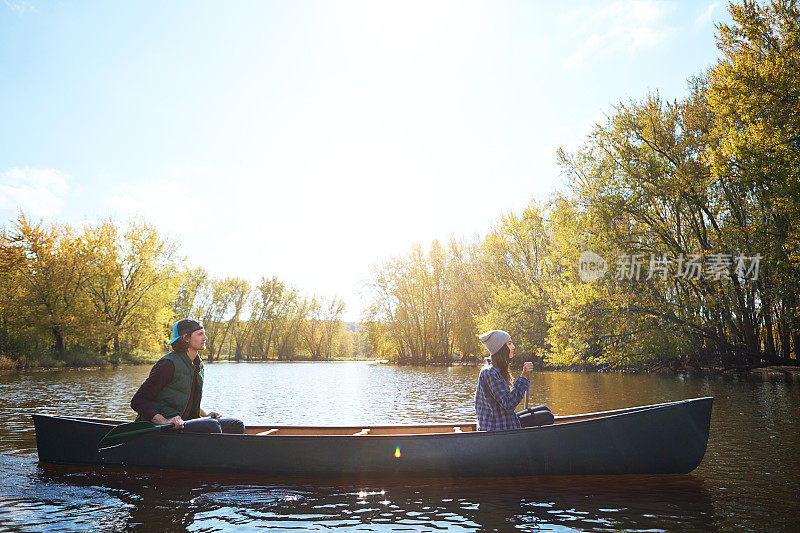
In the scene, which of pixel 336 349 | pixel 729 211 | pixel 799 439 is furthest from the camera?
pixel 336 349

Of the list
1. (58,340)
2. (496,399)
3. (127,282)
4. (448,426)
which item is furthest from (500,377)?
(127,282)

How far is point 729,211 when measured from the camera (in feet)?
84.6

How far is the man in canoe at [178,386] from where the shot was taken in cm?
704

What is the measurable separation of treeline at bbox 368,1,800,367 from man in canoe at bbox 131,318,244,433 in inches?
815

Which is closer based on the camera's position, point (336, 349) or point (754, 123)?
point (754, 123)

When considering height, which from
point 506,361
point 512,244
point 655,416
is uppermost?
point 512,244

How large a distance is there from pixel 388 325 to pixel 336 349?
3893cm

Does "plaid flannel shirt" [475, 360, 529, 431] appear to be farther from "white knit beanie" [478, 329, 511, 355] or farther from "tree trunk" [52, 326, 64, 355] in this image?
"tree trunk" [52, 326, 64, 355]

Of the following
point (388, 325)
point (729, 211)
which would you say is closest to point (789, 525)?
point (729, 211)

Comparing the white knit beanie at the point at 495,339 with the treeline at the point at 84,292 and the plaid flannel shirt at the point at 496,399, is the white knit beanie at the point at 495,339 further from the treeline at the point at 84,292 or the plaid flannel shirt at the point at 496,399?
the treeline at the point at 84,292

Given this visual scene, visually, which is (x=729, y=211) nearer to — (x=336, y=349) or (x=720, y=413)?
(x=720, y=413)

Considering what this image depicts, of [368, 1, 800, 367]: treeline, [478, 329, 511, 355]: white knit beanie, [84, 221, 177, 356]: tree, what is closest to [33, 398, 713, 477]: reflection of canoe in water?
[478, 329, 511, 355]: white knit beanie

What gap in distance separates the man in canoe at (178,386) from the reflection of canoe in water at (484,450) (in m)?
0.43

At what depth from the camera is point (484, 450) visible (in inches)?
284
